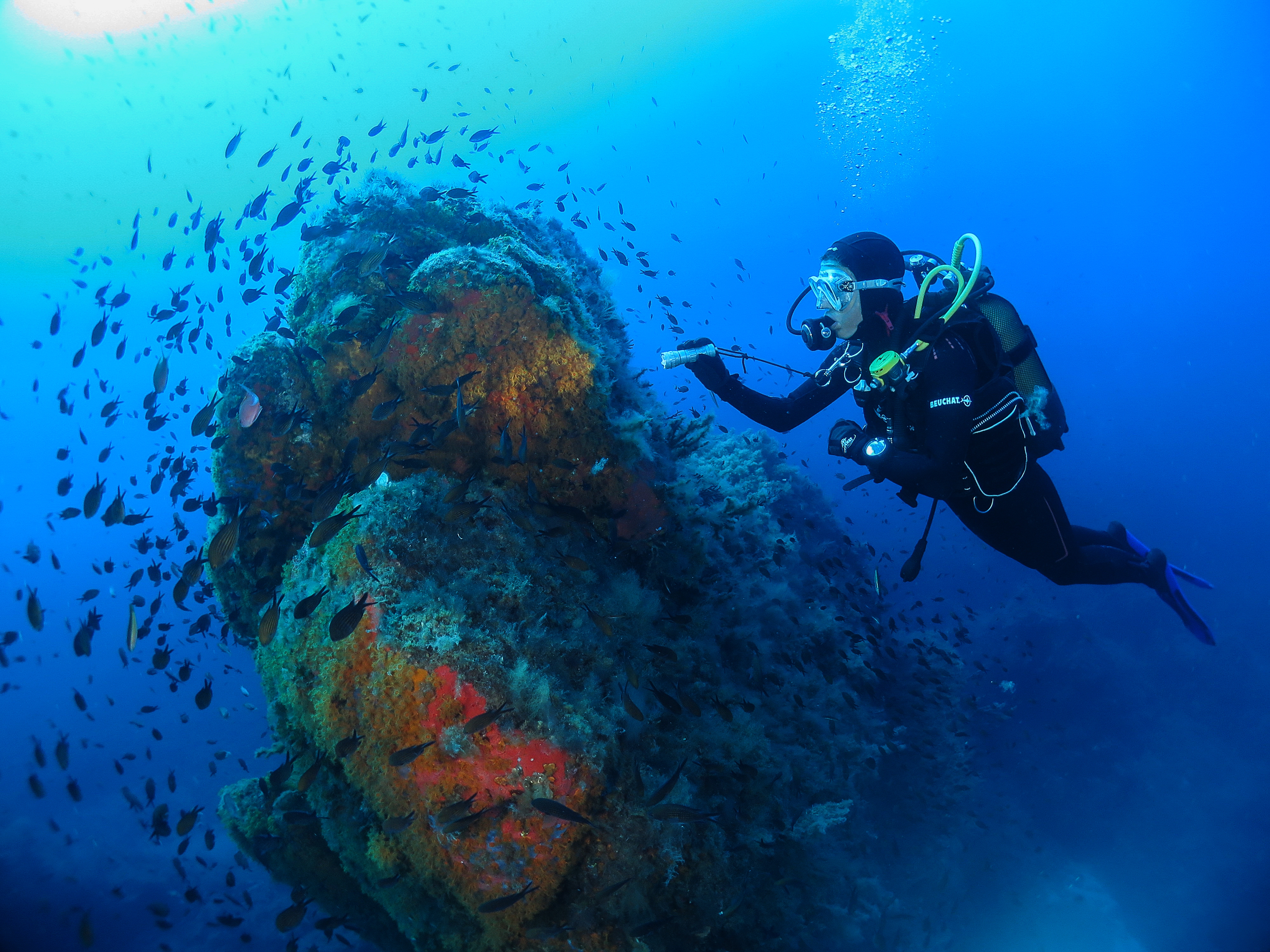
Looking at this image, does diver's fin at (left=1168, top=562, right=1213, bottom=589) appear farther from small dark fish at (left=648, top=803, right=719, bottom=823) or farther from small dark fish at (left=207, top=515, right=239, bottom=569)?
small dark fish at (left=207, top=515, right=239, bottom=569)

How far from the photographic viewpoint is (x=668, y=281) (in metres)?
90.1

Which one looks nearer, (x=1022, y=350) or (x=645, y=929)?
(x=645, y=929)

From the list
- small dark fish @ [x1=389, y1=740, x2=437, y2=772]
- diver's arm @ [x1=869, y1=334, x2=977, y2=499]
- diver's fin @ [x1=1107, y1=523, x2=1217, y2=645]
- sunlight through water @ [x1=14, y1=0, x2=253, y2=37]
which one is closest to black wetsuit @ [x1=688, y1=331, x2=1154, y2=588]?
diver's arm @ [x1=869, y1=334, x2=977, y2=499]

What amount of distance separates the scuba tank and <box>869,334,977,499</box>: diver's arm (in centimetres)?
74

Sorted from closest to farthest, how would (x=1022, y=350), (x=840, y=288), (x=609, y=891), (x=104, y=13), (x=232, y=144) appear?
(x=609, y=891), (x=840, y=288), (x=1022, y=350), (x=232, y=144), (x=104, y=13)

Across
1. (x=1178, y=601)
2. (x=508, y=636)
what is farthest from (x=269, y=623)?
(x=1178, y=601)

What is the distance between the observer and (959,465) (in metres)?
4.06

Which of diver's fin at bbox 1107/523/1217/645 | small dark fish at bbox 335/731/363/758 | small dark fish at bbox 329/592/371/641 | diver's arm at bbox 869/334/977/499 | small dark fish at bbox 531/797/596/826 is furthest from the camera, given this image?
diver's fin at bbox 1107/523/1217/645

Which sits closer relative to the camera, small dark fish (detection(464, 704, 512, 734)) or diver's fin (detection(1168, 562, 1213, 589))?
small dark fish (detection(464, 704, 512, 734))

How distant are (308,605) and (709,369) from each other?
11.9 ft

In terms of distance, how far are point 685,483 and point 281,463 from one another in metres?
4.03

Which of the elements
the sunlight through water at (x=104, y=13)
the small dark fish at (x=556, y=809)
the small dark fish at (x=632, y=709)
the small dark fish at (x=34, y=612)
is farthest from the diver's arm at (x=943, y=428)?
the sunlight through water at (x=104, y=13)

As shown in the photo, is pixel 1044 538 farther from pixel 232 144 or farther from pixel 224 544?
pixel 232 144

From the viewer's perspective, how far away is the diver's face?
14.5 feet
